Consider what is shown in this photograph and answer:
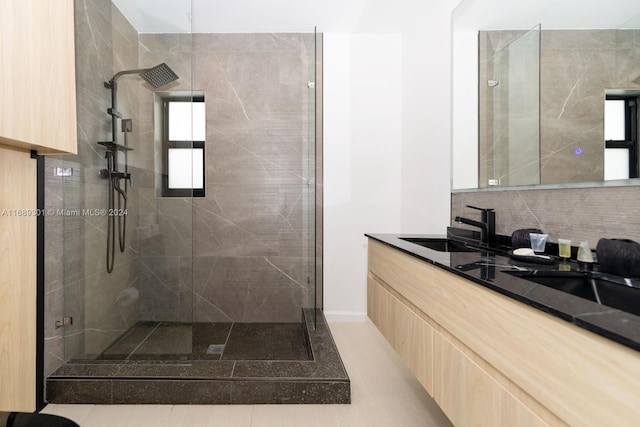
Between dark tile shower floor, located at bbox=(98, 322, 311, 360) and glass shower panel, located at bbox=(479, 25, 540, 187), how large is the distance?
1595mm

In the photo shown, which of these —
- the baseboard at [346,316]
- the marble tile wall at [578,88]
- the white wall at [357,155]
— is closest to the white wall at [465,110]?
the marble tile wall at [578,88]

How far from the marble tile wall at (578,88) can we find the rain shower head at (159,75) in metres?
1.94

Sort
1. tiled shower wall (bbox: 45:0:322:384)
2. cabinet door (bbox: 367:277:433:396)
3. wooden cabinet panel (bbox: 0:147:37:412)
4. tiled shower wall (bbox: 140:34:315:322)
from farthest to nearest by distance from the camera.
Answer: tiled shower wall (bbox: 140:34:315:322) → tiled shower wall (bbox: 45:0:322:384) → wooden cabinet panel (bbox: 0:147:37:412) → cabinet door (bbox: 367:277:433:396)

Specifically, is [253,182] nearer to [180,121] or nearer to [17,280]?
[180,121]

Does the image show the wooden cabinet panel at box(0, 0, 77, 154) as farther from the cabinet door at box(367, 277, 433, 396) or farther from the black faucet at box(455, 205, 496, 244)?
the black faucet at box(455, 205, 496, 244)

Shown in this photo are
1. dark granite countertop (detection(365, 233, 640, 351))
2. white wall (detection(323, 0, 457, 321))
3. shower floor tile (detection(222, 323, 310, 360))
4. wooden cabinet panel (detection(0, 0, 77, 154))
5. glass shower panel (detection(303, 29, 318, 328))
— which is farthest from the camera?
white wall (detection(323, 0, 457, 321))

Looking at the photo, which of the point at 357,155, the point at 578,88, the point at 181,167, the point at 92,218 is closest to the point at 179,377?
the point at 92,218

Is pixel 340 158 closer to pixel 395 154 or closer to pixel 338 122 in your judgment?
pixel 338 122

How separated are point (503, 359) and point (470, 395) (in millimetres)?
237

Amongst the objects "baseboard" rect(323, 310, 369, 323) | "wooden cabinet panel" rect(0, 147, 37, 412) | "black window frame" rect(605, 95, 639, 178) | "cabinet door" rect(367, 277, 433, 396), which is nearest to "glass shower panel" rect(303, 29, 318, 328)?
"baseboard" rect(323, 310, 369, 323)

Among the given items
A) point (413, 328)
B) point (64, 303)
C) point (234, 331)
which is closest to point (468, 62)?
point (413, 328)

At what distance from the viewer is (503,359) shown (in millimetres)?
874

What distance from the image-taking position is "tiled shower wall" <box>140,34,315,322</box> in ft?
9.06

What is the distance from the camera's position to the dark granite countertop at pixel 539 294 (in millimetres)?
583
